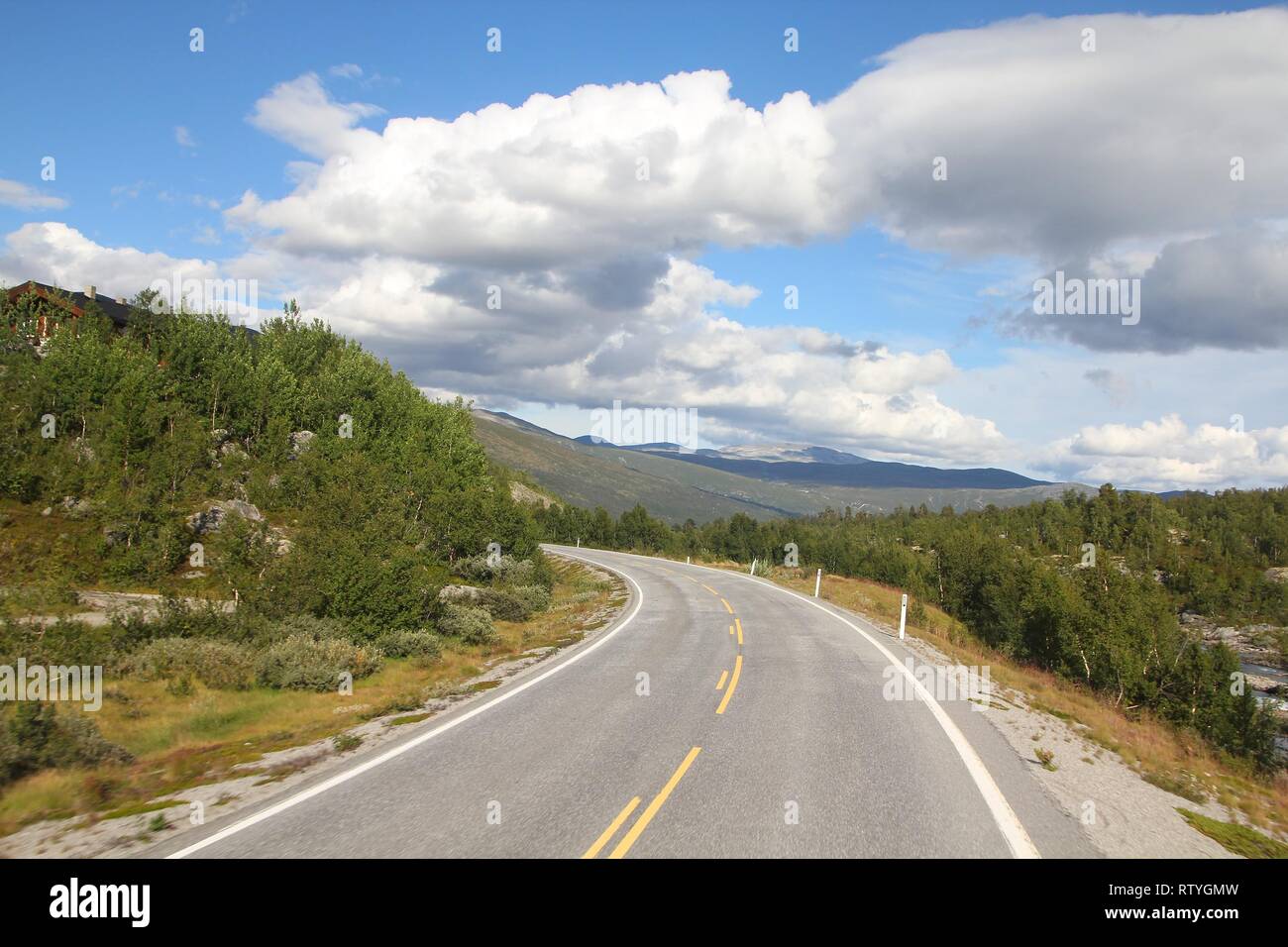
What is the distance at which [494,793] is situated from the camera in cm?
720

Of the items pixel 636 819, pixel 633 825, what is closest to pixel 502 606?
pixel 636 819

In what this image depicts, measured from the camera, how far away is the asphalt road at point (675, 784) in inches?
241

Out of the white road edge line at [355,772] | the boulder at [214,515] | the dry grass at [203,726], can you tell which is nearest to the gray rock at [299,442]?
the boulder at [214,515]

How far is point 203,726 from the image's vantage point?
10.7 meters

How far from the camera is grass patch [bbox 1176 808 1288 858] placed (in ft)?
22.4

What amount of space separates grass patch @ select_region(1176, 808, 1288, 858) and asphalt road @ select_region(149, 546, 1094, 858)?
1.64 m

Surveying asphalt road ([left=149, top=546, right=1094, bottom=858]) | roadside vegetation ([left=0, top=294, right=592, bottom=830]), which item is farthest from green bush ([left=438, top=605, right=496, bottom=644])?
asphalt road ([left=149, top=546, right=1094, bottom=858])

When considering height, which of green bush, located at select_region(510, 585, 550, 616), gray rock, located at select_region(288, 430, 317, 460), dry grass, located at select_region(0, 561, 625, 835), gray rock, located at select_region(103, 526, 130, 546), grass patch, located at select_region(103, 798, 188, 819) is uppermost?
gray rock, located at select_region(288, 430, 317, 460)

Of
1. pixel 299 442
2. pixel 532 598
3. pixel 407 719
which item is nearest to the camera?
pixel 407 719

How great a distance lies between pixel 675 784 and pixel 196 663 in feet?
37.8

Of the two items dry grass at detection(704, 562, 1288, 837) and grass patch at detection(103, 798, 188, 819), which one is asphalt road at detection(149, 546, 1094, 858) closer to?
grass patch at detection(103, 798, 188, 819)

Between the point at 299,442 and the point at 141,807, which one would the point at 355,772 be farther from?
the point at 299,442

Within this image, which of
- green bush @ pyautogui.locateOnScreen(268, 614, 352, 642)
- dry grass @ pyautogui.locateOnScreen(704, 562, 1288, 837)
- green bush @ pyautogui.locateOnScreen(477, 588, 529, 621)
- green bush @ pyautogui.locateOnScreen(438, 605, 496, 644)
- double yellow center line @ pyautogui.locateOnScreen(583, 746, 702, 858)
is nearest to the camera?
double yellow center line @ pyautogui.locateOnScreen(583, 746, 702, 858)
